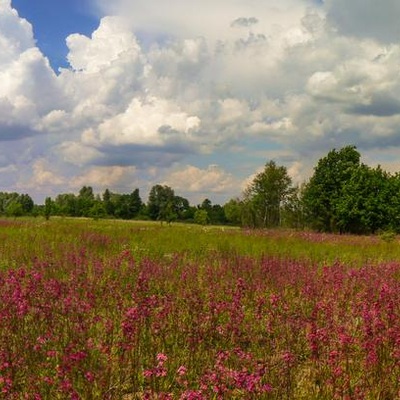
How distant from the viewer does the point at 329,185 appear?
51781 millimetres

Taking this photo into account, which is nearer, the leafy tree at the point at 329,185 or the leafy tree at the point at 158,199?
the leafy tree at the point at 329,185

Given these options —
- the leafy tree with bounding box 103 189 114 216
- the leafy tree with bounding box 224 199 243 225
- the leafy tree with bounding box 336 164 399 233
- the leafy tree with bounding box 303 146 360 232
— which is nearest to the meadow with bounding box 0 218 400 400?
the leafy tree with bounding box 336 164 399 233

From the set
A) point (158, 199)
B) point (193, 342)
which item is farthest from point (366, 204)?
point (158, 199)

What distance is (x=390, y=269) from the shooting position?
10445 mm

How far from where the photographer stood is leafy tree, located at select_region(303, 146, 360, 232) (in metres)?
50.7

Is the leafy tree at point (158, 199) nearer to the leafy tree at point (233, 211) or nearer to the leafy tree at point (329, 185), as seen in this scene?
the leafy tree at point (233, 211)

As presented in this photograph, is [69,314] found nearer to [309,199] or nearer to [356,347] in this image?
[356,347]

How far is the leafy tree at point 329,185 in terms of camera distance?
166 feet

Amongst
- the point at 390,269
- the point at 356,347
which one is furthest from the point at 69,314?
the point at 390,269

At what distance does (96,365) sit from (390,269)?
7.89 m

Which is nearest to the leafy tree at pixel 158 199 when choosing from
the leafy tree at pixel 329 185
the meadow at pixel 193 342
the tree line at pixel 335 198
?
the tree line at pixel 335 198

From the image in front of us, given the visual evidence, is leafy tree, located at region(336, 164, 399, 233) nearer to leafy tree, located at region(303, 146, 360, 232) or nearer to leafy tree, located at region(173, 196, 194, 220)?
leafy tree, located at region(303, 146, 360, 232)

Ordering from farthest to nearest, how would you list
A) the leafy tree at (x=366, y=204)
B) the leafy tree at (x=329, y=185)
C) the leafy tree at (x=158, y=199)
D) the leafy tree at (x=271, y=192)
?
the leafy tree at (x=158, y=199), the leafy tree at (x=271, y=192), the leafy tree at (x=329, y=185), the leafy tree at (x=366, y=204)

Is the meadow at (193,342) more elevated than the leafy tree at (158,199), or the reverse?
the leafy tree at (158,199)
